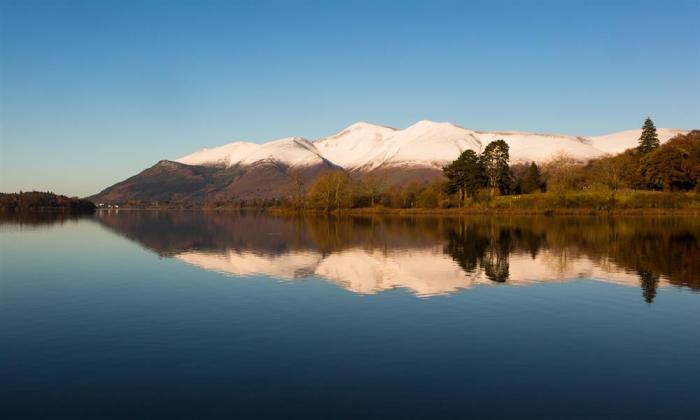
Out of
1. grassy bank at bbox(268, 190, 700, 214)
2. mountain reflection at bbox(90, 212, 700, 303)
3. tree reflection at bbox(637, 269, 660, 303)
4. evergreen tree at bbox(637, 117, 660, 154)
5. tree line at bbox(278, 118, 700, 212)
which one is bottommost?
tree reflection at bbox(637, 269, 660, 303)

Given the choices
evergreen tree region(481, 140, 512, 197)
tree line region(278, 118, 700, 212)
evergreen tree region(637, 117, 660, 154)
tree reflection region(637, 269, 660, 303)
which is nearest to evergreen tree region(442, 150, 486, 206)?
tree line region(278, 118, 700, 212)

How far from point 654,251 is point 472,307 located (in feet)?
108

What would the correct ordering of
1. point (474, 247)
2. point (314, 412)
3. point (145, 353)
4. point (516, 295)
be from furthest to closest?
point (474, 247) < point (516, 295) < point (145, 353) < point (314, 412)

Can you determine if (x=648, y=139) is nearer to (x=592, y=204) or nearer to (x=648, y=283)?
(x=592, y=204)

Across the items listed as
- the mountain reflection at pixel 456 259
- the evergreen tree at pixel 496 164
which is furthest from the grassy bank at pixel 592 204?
the mountain reflection at pixel 456 259

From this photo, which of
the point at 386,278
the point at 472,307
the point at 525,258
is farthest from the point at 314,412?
the point at 525,258

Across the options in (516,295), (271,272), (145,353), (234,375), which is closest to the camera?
(234,375)

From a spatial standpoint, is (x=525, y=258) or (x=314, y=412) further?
(x=525, y=258)

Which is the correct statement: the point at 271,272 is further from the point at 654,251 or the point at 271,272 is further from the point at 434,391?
the point at 654,251

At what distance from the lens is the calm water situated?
591 inches

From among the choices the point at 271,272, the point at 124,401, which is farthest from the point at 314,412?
the point at 271,272

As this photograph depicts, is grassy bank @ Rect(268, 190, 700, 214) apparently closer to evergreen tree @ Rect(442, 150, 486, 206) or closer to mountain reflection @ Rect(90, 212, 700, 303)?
evergreen tree @ Rect(442, 150, 486, 206)

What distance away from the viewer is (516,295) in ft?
102

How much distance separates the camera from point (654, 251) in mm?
51312
